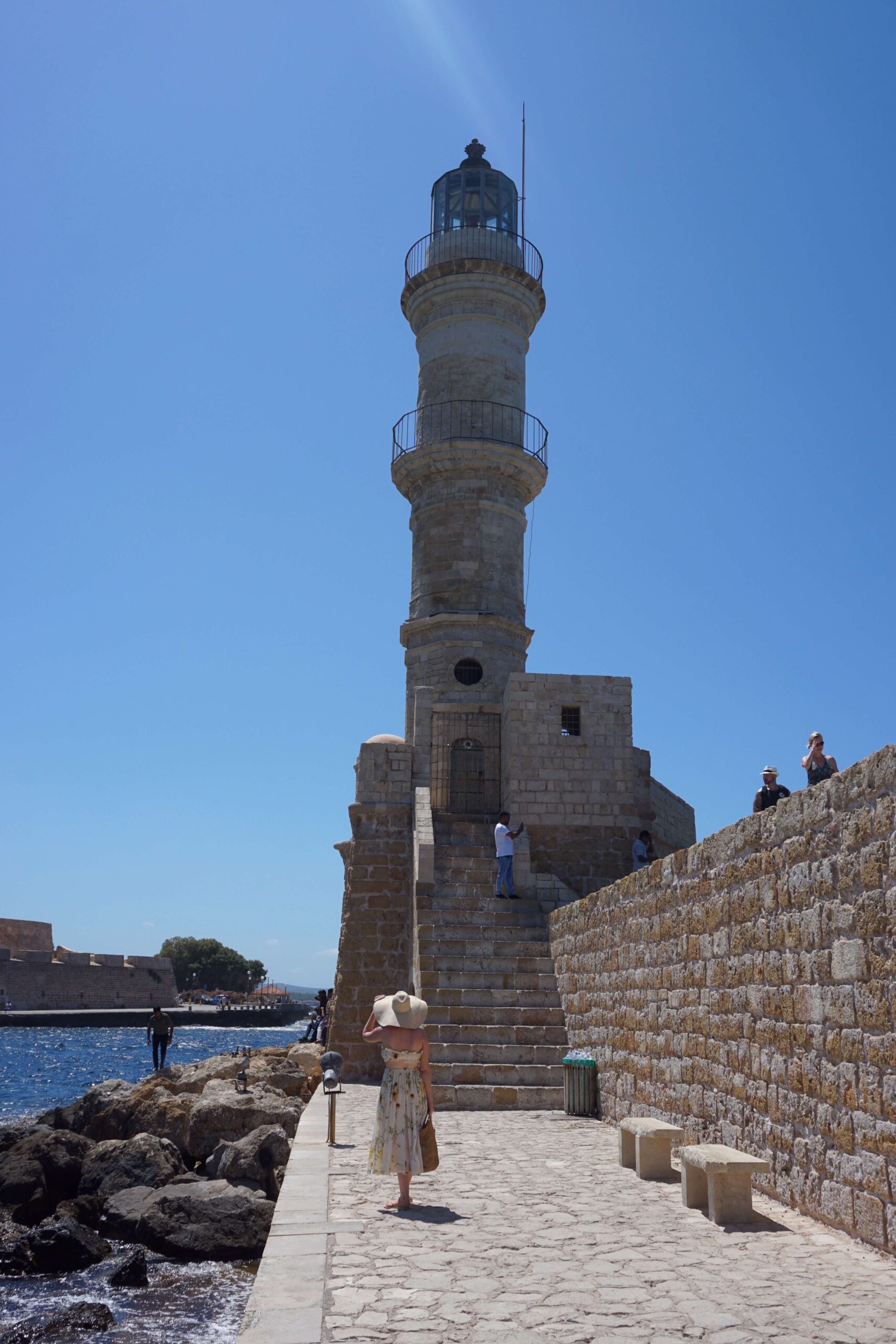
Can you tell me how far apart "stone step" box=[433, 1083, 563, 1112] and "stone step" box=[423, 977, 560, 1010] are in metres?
1.15

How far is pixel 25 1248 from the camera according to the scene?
9.68 metres

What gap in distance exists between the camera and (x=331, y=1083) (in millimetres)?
8914

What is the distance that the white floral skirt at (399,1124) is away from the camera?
646cm

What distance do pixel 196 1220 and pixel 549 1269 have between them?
5.55 metres

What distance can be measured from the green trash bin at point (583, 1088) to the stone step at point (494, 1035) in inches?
38.6

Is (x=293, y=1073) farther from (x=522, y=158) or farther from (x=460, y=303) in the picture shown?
(x=522, y=158)

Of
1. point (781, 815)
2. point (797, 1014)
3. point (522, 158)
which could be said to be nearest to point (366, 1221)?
point (797, 1014)

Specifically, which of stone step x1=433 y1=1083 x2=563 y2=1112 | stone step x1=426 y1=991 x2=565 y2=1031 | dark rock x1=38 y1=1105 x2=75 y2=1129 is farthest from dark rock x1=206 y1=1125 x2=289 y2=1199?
dark rock x1=38 y1=1105 x2=75 y2=1129

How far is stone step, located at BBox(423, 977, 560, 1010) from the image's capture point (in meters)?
12.0

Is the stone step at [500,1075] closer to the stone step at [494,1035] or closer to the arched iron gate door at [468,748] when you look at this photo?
the stone step at [494,1035]

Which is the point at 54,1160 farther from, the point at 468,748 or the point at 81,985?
the point at 81,985

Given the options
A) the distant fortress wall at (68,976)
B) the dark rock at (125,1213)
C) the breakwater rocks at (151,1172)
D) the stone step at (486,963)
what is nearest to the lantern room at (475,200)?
the stone step at (486,963)

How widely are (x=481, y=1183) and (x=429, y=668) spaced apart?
14.5 m

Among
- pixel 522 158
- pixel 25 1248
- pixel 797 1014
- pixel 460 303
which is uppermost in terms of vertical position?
pixel 522 158
